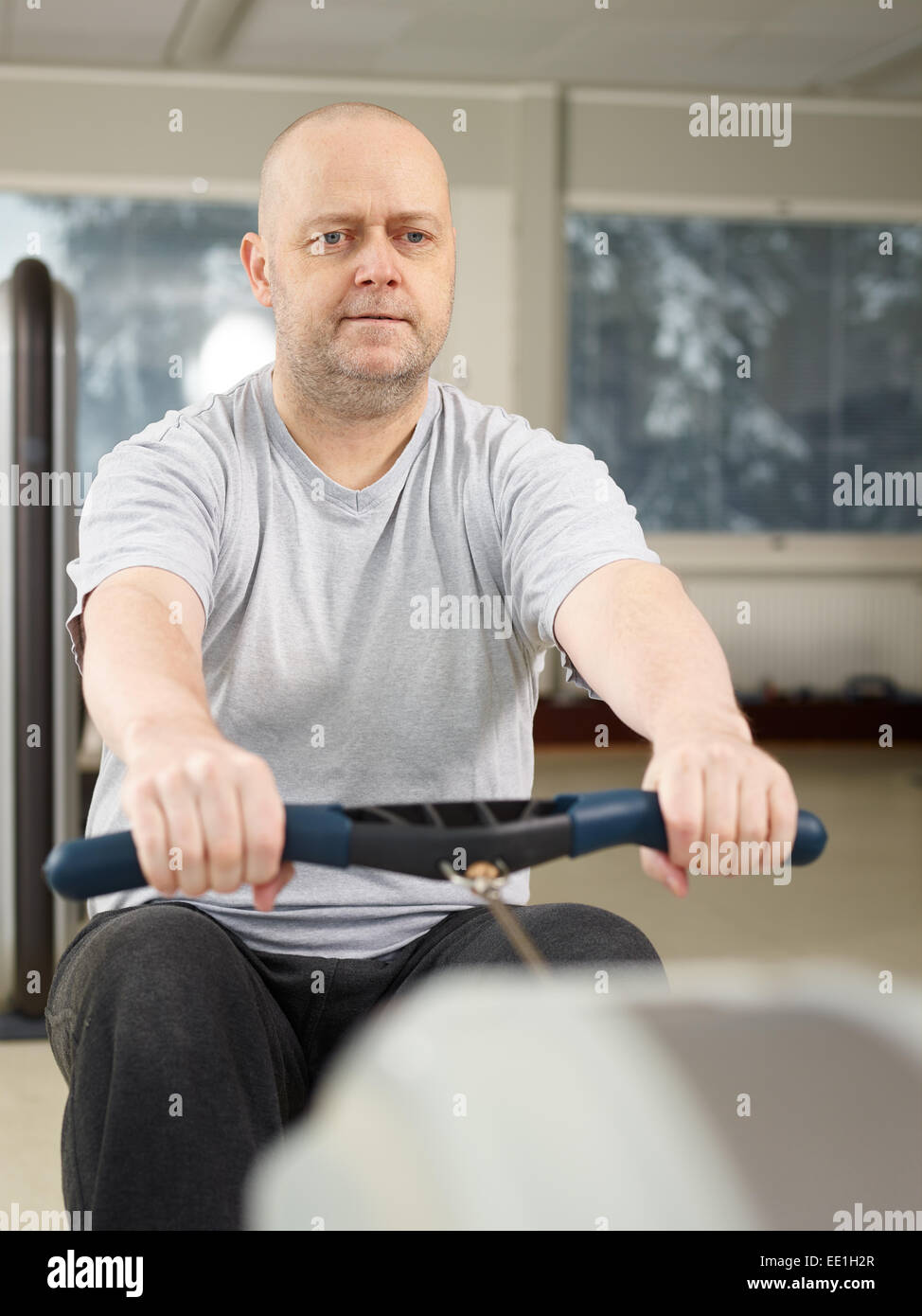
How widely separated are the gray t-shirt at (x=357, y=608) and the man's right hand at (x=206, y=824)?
0.42 metres

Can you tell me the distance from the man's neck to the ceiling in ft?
16.3

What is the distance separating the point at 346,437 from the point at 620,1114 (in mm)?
904

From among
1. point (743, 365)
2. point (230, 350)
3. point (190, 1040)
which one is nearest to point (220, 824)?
point (190, 1040)

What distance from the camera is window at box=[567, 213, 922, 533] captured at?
7.26 metres

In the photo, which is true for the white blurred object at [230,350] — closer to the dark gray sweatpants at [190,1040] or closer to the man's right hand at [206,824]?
the dark gray sweatpants at [190,1040]

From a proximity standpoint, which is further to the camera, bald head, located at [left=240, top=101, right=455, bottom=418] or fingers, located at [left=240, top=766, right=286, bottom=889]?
bald head, located at [left=240, top=101, right=455, bottom=418]

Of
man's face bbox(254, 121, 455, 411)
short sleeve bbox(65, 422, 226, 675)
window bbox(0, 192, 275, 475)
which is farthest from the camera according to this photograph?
window bbox(0, 192, 275, 475)

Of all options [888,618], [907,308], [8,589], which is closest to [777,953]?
[8,589]

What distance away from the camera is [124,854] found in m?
0.74

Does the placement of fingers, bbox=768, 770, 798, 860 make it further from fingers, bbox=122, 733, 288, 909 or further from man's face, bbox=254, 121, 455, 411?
man's face, bbox=254, 121, 455, 411

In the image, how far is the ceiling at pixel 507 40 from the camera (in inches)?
228

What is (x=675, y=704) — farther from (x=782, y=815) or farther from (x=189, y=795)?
(x=189, y=795)

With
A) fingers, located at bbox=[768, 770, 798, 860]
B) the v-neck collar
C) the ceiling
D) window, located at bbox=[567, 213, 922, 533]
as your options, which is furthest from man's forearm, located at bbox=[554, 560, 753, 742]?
window, located at bbox=[567, 213, 922, 533]
